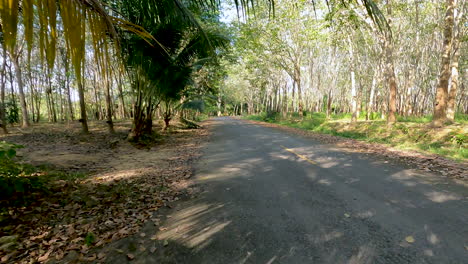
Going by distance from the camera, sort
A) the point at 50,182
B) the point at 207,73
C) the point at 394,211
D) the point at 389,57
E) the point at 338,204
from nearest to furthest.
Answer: the point at 394,211 < the point at 338,204 < the point at 50,182 < the point at 389,57 < the point at 207,73

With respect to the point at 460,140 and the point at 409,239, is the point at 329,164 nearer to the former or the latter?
the point at 409,239

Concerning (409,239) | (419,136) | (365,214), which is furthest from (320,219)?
(419,136)

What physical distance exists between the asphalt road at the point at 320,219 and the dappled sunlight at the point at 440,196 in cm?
2

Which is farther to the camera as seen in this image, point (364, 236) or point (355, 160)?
point (355, 160)

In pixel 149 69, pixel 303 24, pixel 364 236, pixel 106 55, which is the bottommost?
pixel 364 236

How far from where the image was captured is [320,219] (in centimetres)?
325

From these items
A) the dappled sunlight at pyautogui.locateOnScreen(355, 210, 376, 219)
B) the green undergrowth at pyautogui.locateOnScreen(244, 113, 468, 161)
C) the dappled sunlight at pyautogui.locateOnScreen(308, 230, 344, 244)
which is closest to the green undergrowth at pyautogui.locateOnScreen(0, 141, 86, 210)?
the dappled sunlight at pyautogui.locateOnScreen(308, 230, 344, 244)

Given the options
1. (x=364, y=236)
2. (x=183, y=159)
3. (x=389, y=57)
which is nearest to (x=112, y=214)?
(x=364, y=236)

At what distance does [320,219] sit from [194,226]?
1.78m

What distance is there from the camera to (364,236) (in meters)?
2.81

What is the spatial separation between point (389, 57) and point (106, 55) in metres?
14.4

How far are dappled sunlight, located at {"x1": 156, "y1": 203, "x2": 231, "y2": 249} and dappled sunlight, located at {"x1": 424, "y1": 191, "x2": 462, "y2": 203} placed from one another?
140 inches

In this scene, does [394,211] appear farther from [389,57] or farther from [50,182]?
[389,57]

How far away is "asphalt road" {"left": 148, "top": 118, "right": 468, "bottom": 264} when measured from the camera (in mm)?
2525
